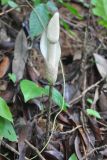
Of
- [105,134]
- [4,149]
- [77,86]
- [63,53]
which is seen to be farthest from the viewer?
[63,53]

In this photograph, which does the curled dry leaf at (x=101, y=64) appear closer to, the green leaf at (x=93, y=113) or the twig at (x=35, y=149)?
the green leaf at (x=93, y=113)

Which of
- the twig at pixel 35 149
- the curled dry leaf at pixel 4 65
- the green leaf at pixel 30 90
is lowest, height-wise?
the twig at pixel 35 149

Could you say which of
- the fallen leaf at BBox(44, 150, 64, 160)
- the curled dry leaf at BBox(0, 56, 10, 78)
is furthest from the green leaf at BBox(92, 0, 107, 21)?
the fallen leaf at BBox(44, 150, 64, 160)

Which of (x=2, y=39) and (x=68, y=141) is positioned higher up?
(x=2, y=39)

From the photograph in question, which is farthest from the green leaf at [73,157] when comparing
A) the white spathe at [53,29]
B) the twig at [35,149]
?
the white spathe at [53,29]

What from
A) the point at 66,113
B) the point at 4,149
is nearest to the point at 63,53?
the point at 66,113

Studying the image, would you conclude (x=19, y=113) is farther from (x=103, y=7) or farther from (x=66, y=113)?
(x=103, y=7)

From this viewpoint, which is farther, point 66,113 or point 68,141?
point 66,113

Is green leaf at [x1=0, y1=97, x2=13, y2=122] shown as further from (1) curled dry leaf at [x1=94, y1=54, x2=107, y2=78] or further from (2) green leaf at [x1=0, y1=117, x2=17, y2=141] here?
(1) curled dry leaf at [x1=94, y1=54, x2=107, y2=78]

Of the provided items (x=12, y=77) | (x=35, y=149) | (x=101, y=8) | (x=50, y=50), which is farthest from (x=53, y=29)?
(x=101, y=8)
